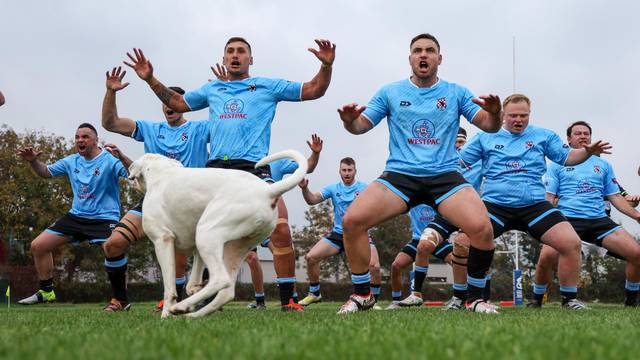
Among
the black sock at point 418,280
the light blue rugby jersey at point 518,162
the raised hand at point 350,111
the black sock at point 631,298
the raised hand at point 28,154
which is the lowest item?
the black sock at point 631,298

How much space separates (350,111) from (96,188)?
5.64 m

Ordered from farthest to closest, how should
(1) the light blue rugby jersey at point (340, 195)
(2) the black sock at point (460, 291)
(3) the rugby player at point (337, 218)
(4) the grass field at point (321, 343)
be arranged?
(1) the light blue rugby jersey at point (340, 195), (3) the rugby player at point (337, 218), (2) the black sock at point (460, 291), (4) the grass field at point (321, 343)

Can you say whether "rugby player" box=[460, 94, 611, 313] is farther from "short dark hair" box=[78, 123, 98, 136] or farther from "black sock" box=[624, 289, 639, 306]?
"short dark hair" box=[78, 123, 98, 136]

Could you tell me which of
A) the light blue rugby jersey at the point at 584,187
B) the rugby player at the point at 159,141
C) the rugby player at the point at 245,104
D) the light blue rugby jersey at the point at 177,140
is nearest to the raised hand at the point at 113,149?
the rugby player at the point at 159,141

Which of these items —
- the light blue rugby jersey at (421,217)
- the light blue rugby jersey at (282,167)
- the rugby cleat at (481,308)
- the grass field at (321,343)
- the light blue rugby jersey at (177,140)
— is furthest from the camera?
the light blue rugby jersey at (421,217)

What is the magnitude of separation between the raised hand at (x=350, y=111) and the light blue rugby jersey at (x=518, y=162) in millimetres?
2886

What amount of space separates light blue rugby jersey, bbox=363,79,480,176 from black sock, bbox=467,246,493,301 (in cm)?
99

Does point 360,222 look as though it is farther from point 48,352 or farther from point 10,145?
point 10,145

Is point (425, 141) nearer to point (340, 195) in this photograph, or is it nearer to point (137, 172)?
point (137, 172)

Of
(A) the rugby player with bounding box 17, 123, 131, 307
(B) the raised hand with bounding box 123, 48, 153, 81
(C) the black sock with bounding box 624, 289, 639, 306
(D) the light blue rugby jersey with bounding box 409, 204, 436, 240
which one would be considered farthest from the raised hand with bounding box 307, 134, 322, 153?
(C) the black sock with bounding box 624, 289, 639, 306

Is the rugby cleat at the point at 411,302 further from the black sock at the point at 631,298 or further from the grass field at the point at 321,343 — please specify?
the grass field at the point at 321,343

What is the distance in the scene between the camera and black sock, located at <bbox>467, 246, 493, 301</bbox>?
23.1ft

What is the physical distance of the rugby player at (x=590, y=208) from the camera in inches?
403

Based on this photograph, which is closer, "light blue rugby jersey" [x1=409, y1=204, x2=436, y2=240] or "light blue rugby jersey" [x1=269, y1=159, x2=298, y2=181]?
"light blue rugby jersey" [x1=269, y1=159, x2=298, y2=181]
